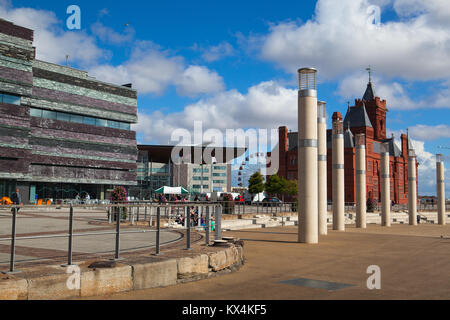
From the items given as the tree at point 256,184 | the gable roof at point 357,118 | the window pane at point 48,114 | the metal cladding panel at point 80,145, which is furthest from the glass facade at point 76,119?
the gable roof at point 357,118

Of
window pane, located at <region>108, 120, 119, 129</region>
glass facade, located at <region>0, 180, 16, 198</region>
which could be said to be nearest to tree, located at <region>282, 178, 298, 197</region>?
window pane, located at <region>108, 120, 119, 129</region>

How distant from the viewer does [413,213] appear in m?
35.2

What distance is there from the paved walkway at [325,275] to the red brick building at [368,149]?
65824 millimetres

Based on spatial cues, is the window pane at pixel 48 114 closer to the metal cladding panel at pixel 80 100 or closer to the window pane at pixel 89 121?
the metal cladding panel at pixel 80 100

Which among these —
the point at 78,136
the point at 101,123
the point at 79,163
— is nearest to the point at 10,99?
the point at 78,136

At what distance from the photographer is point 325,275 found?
9.27 metres

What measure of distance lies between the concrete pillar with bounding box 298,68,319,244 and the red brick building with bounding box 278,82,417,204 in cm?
6261

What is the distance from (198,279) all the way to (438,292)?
4.49 meters

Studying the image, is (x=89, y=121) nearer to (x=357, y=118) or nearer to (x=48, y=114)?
(x=48, y=114)

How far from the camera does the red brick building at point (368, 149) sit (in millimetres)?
82688

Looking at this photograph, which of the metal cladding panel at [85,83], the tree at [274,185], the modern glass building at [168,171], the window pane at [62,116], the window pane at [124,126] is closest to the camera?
the metal cladding panel at [85,83]
